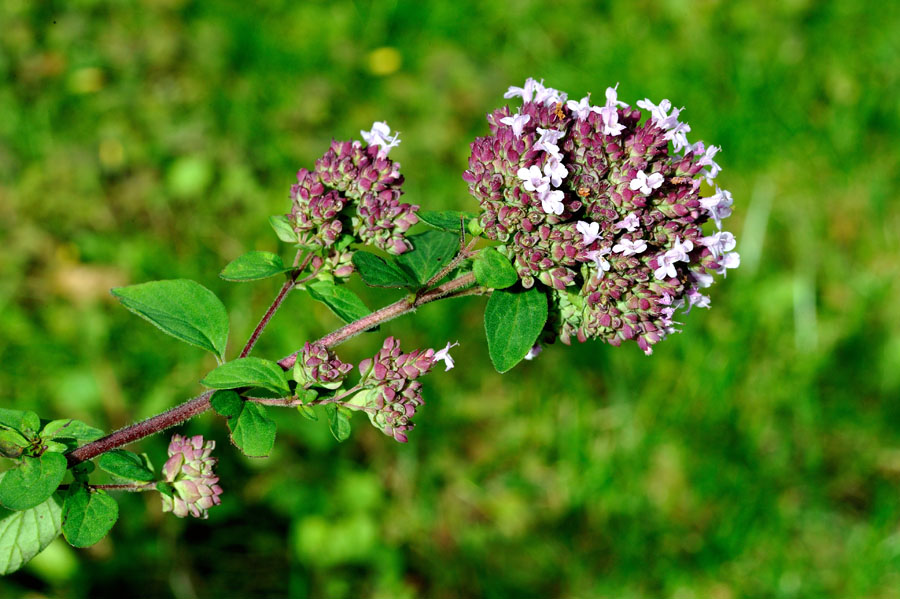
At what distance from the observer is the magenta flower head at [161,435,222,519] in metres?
2.12

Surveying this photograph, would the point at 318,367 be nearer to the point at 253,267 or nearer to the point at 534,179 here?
the point at 253,267

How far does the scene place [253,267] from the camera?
7.51 ft

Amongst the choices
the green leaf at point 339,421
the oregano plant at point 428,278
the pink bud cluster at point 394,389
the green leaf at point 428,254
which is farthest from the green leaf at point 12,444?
the green leaf at point 428,254

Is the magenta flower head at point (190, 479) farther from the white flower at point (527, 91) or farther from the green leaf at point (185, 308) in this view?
the white flower at point (527, 91)

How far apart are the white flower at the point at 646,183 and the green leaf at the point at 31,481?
5.33 feet

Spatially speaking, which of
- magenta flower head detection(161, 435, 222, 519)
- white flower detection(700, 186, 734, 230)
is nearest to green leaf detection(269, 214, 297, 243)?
magenta flower head detection(161, 435, 222, 519)

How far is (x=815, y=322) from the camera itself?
5.05 m

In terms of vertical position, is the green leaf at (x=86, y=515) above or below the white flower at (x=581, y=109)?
below

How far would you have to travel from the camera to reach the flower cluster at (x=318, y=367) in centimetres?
205

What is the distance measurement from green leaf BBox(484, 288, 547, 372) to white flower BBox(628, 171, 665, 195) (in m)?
0.38

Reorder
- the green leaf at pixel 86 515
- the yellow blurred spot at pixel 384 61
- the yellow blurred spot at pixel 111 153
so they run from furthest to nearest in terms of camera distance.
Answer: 1. the yellow blurred spot at pixel 384 61
2. the yellow blurred spot at pixel 111 153
3. the green leaf at pixel 86 515

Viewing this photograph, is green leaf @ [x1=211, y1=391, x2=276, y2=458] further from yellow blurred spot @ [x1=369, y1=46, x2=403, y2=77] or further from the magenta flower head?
yellow blurred spot @ [x1=369, y1=46, x2=403, y2=77]

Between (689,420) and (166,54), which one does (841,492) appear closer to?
(689,420)

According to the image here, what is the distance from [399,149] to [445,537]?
2.71 m
